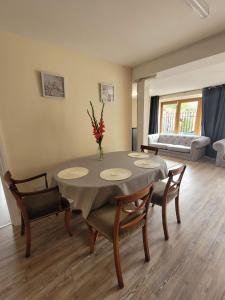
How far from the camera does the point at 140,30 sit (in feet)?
5.50

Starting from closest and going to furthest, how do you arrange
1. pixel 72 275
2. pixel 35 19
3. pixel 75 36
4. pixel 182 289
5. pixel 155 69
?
pixel 182 289, pixel 72 275, pixel 35 19, pixel 75 36, pixel 155 69

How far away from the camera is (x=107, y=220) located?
→ 1236mm

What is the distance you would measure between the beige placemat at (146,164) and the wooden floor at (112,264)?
2.50 ft

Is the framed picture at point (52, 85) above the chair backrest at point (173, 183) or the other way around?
above

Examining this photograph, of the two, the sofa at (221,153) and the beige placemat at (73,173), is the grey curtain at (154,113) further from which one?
the beige placemat at (73,173)

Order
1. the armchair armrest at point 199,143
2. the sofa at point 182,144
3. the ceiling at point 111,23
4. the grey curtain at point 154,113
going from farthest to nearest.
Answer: the grey curtain at point 154,113
the sofa at point 182,144
the armchair armrest at point 199,143
the ceiling at point 111,23

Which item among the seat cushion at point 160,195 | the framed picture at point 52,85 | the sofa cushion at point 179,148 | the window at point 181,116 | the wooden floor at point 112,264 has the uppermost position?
the framed picture at point 52,85

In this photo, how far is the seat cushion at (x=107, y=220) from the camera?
3.93 ft

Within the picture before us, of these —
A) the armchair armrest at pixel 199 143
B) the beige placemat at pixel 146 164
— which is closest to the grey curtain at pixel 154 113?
the armchair armrest at pixel 199 143

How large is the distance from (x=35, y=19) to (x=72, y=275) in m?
2.37

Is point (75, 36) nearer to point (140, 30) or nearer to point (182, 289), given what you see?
point (140, 30)

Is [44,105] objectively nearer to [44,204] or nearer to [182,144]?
[44,204]

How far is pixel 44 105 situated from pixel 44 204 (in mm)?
1215

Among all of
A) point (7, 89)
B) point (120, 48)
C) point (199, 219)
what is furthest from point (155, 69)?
point (199, 219)
